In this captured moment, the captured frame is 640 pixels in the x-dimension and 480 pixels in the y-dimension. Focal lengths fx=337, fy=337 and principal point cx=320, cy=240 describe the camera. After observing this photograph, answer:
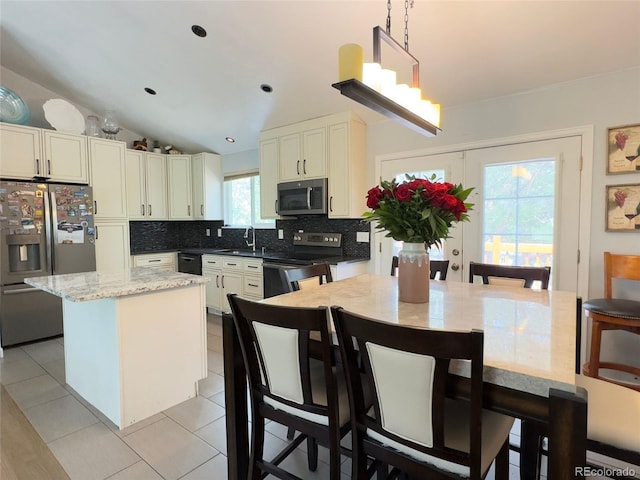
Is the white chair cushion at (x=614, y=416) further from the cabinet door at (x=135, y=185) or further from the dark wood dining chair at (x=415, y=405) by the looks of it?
the cabinet door at (x=135, y=185)

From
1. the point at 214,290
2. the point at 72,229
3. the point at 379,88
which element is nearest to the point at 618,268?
the point at 379,88

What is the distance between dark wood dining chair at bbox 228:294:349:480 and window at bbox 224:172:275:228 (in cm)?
347

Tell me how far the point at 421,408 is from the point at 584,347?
2.52 meters

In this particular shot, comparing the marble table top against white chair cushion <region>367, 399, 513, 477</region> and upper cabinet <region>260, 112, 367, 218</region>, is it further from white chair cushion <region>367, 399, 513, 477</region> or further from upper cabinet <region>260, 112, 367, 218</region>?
upper cabinet <region>260, 112, 367, 218</region>

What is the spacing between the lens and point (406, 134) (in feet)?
11.3

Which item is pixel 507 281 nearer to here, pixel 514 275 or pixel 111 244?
pixel 514 275

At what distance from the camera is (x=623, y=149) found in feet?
7.97

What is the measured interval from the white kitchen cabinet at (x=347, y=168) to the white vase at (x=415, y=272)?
82.2 inches

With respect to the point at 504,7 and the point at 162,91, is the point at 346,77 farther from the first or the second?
the point at 162,91

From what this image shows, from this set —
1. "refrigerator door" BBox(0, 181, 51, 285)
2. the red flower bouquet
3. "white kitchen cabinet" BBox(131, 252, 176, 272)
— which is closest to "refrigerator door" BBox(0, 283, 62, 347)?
"refrigerator door" BBox(0, 181, 51, 285)

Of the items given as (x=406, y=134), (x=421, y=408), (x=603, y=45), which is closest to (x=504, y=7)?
(x=603, y=45)

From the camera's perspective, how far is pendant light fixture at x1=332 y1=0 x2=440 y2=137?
4.42 ft

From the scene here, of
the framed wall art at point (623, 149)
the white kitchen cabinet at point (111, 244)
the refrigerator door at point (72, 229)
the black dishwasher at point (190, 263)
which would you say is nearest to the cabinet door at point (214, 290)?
the black dishwasher at point (190, 263)

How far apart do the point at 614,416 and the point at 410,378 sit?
Answer: 0.74m
